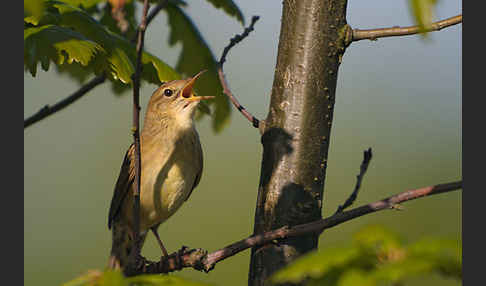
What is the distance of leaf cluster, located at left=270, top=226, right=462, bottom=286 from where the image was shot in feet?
3.67

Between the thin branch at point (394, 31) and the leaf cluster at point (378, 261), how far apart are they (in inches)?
54.1

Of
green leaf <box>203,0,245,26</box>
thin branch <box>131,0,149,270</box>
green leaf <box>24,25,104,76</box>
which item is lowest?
thin branch <box>131,0,149,270</box>

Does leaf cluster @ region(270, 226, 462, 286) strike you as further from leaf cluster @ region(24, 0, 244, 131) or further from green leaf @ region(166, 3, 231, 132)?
green leaf @ region(166, 3, 231, 132)

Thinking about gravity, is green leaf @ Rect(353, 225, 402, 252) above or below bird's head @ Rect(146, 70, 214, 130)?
below

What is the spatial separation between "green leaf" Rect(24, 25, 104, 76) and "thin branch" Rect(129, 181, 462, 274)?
1.04 m

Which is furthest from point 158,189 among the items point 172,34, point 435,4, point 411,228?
point 411,228

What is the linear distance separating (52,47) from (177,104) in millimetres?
1776

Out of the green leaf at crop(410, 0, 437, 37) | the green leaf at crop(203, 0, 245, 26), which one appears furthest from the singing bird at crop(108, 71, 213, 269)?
the green leaf at crop(410, 0, 437, 37)

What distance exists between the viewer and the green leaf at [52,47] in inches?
108

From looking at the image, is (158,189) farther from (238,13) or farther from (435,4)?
(435,4)

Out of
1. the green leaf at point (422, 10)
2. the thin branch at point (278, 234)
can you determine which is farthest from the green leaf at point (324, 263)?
the thin branch at point (278, 234)

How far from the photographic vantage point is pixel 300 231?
2.12 m

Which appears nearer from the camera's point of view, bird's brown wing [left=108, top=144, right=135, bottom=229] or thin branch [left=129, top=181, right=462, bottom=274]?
thin branch [left=129, top=181, right=462, bottom=274]

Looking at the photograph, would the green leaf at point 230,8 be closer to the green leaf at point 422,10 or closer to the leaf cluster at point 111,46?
the leaf cluster at point 111,46
